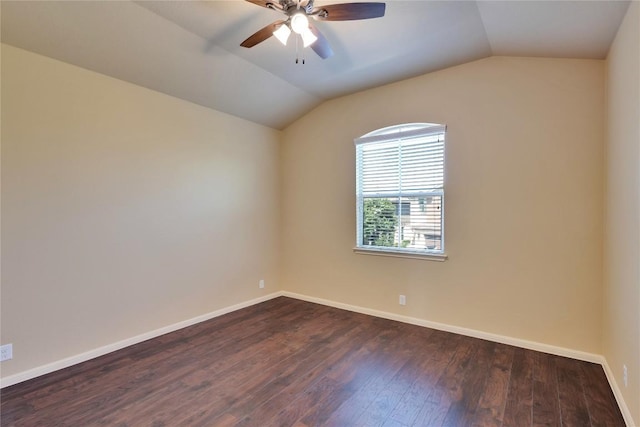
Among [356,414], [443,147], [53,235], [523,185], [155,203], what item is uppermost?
[443,147]

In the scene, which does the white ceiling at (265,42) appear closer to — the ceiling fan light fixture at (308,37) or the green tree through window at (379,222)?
the ceiling fan light fixture at (308,37)

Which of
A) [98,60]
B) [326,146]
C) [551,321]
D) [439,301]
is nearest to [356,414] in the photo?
[439,301]

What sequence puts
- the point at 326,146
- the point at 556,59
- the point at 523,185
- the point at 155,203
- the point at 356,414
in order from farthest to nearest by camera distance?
the point at 326,146 → the point at 155,203 → the point at 523,185 → the point at 556,59 → the point at 356,414

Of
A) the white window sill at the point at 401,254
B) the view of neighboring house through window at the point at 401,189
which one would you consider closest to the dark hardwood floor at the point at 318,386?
the white window sill at the point at 401,254

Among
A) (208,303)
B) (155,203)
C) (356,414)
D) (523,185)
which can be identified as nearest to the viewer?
(356,414)

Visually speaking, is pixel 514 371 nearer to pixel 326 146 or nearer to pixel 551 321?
pixel 551 321

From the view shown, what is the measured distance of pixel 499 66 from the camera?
3037 mm

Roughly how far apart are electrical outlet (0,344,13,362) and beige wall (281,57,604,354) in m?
3.34

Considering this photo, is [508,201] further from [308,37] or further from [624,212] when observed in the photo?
[308,37]

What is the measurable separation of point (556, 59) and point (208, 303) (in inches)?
177

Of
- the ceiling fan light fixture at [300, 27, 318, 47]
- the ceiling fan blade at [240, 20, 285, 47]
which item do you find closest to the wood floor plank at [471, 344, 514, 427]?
the ceiling fan light fixture at [300, 27, 318, 47]

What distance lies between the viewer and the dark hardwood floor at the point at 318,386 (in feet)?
6.53

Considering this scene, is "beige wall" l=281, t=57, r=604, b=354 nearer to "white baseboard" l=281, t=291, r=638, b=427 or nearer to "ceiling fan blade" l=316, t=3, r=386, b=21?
"white baseboard" l=281, t=291, r=638, b=427

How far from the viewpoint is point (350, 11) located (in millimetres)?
1959
